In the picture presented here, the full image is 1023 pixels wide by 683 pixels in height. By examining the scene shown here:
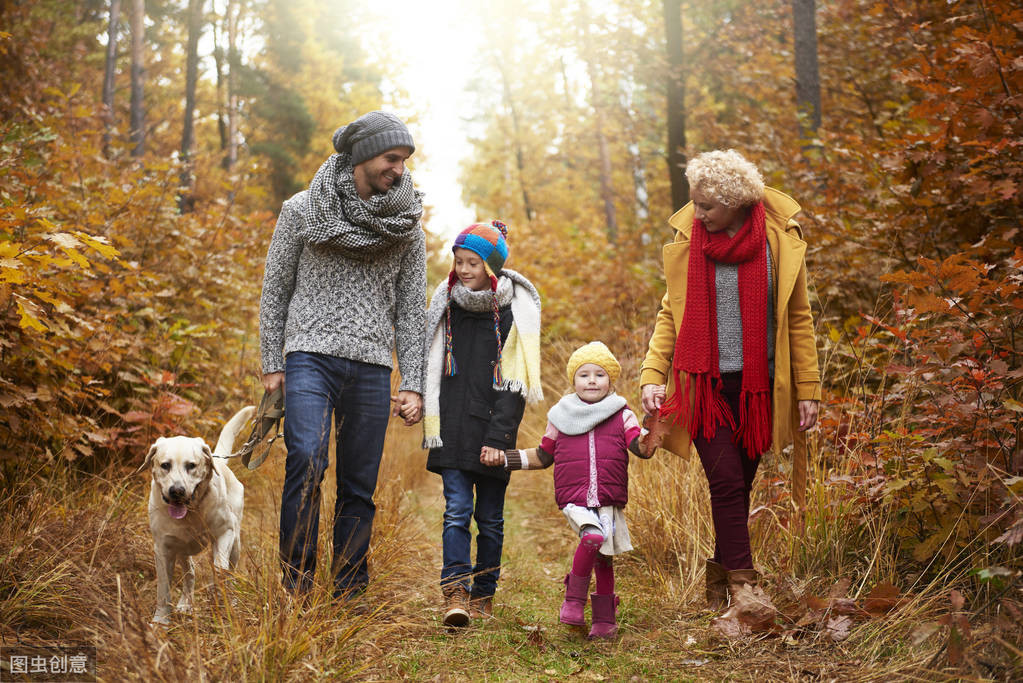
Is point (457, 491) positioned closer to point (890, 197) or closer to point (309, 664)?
point (309, 664)

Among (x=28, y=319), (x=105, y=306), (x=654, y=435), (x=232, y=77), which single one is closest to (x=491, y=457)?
(x=654, y=435)

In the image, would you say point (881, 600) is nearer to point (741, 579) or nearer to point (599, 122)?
point (741, 579)

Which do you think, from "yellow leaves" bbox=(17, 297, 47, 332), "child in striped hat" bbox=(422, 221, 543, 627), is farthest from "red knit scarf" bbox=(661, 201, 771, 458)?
"yellow leaves" bbox=(17, 297, 47, 332)

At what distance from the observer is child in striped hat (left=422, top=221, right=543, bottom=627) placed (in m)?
4.16

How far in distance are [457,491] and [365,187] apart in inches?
61.4

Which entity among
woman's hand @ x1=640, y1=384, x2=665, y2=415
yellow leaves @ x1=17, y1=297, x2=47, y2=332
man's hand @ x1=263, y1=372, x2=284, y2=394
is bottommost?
woman's hand @ x1=640, y1=384, x2=665, y2=415

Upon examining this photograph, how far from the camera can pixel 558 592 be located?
16.5 ft

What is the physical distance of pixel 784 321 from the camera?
3623 millimetres

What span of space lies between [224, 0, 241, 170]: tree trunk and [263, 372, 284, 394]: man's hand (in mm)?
17842

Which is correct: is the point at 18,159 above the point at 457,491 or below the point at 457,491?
above

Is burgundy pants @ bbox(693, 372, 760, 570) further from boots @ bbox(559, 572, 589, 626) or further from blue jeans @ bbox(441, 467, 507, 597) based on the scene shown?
blue jeans @ bbox(441, 467, 507, 597)

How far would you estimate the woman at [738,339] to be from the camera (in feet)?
11.9

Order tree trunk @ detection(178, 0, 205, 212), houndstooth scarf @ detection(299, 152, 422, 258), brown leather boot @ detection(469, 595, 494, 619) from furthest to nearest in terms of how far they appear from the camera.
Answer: tree trunk @ detection(178, 0, 205, 212), brown leather boot @ detection(469, 595, 494, 619), houndstooth scarf @ detection(299, 152, 422, 258)

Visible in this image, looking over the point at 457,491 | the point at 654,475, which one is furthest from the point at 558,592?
the point at 457,491
